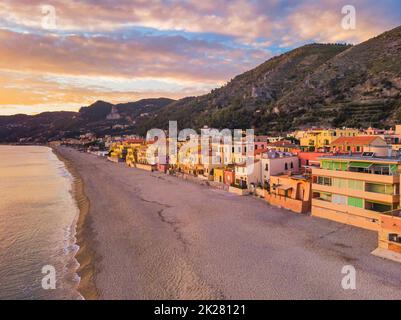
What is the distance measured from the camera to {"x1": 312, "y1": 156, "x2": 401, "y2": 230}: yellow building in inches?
789

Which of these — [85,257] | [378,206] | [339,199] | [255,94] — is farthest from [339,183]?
[255,94]

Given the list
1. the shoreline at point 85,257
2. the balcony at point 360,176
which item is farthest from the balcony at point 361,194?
the shoreline at point 85,257

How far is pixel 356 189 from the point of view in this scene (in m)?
21.6

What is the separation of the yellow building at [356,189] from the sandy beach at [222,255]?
0.96 metres

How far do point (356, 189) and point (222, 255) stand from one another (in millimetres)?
10803

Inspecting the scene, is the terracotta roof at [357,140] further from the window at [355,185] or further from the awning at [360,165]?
the window at [355,185]

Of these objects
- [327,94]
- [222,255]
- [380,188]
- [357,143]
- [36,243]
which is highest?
[327,94]

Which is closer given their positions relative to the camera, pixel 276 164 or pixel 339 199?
pixel 339 199

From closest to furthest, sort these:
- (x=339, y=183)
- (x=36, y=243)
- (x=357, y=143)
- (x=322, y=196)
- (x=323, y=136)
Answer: (x=36, y=243) < (x=339, y=183) < (x=322, y=196) < (x=357, y=143) < (x=323, y=136)

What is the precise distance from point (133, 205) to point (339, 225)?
18773mm

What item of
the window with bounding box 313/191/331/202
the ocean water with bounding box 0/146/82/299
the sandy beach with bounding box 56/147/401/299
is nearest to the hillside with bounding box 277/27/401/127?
the window with bounding box 313/191/331/202

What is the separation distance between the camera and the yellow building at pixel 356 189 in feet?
65.8

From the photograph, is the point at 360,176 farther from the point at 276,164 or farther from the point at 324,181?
the point at 276,164
